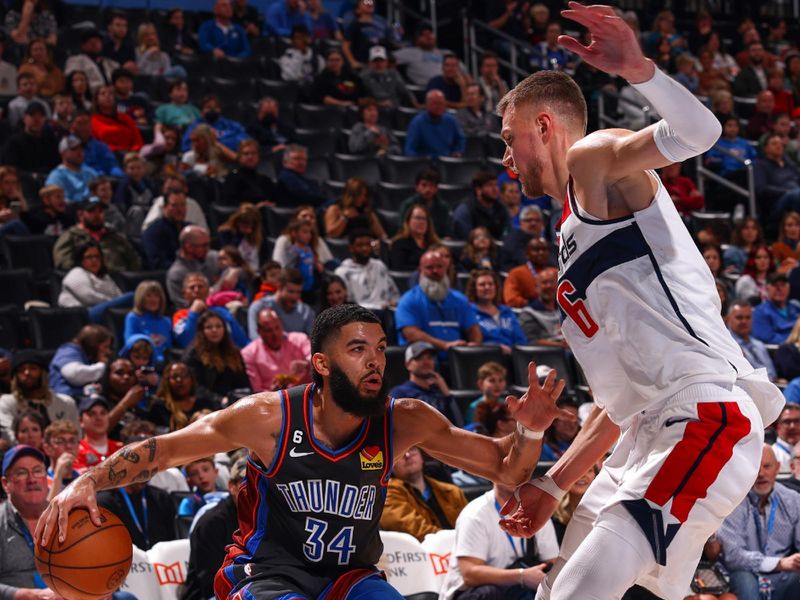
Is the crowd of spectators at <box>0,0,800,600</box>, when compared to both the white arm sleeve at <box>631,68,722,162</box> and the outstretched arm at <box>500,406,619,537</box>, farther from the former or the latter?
the white arm sleeve at <box>631,68,722,162</box>

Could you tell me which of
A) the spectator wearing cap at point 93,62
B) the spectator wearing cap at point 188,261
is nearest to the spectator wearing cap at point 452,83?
the spectator wearing cap at point 93,62

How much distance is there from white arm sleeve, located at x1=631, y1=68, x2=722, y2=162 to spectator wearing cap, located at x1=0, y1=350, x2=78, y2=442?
6.21 m

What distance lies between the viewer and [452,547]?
7.93m

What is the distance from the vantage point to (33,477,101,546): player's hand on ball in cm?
456

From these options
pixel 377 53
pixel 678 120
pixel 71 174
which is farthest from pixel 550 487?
Result: pixel 377 53

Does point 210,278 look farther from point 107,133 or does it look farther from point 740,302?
point 740,302

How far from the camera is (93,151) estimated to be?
12.7 meters

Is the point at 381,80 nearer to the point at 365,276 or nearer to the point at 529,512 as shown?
the point at 365,276

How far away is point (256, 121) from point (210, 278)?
3.49 metres

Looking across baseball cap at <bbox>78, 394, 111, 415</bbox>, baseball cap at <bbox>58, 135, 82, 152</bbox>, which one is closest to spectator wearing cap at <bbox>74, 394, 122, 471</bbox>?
baseball cap at <bbox>78, 394, 111, 415</bbox>

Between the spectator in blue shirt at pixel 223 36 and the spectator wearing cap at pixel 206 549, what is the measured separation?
366 inches

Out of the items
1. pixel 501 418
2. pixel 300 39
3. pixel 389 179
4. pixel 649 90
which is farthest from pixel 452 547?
pixel 300 39

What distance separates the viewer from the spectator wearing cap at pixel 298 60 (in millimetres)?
15484

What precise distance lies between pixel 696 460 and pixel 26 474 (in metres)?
4.46
